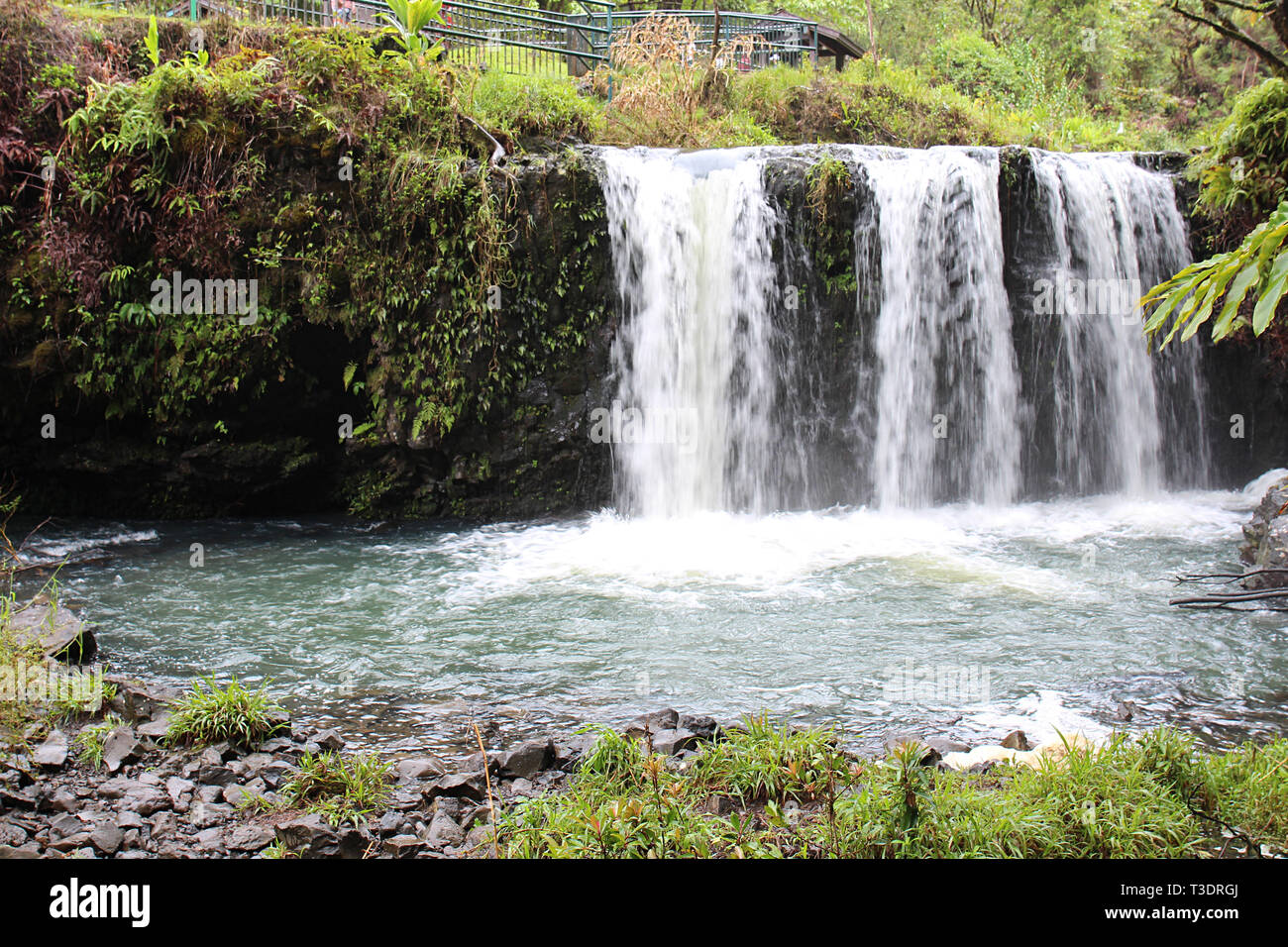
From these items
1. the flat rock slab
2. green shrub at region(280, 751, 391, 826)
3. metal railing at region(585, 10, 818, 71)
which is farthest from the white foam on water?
metal railing at region(585, 10, 818, 71)

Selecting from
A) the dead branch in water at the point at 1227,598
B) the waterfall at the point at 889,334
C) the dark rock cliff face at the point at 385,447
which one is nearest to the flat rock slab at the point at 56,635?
the dark rock cliff face at the point at 385,447

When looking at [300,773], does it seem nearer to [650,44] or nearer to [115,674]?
[115,674]

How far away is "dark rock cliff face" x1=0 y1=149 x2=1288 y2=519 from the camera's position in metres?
10.4

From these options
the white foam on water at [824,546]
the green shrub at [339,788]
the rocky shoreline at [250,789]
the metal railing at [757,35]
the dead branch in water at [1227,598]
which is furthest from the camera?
the metal railing at [757,35]

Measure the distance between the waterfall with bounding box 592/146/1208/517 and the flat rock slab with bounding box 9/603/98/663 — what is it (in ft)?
19.0

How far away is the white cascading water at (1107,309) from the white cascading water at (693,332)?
3730mm

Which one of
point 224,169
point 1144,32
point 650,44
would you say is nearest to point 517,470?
point 224,169

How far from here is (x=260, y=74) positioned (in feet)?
33.3

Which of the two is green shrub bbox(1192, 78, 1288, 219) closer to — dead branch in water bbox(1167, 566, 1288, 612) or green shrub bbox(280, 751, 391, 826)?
dead branch in water bbox(1167, 566, 1288, 612)

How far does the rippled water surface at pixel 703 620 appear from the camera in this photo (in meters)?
5.62

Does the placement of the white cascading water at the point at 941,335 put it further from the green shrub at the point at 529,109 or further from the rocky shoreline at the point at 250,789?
the rocky shoreline at the point at 250,789

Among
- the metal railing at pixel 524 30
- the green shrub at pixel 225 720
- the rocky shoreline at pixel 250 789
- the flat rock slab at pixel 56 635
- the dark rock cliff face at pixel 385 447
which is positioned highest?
the metal railing at pixel 524 30

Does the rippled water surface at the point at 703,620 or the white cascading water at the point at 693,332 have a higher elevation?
the white cascading water at the point at 693,332

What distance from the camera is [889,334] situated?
11.2 m
